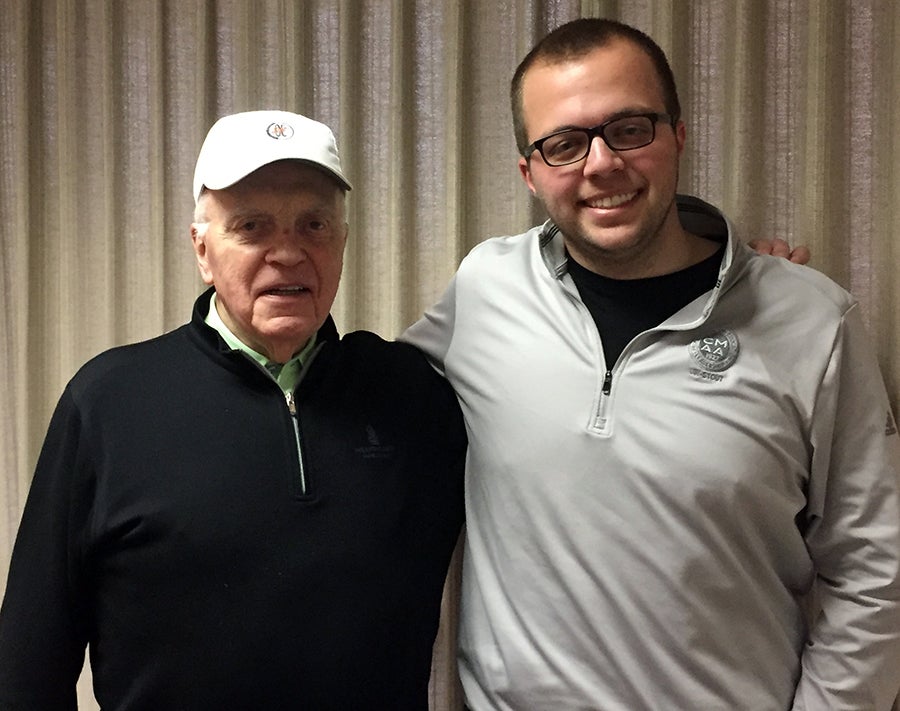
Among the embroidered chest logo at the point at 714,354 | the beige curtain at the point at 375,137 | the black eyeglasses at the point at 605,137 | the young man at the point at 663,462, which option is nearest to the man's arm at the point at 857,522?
the young man at the point at 663,462

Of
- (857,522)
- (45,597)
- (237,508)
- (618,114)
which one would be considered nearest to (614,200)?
(618,114)

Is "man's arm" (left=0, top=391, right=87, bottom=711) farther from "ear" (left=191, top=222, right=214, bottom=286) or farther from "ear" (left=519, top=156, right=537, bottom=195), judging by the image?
Answer: "ear" (left=519, top=156, right=537, bottom=195)

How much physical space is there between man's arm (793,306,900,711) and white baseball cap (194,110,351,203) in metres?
0.85

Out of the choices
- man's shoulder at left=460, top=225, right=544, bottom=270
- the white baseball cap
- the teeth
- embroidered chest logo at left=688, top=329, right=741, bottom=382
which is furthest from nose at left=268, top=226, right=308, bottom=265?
embroidered chest logo at left=688, top=329, right=741, bottom=382

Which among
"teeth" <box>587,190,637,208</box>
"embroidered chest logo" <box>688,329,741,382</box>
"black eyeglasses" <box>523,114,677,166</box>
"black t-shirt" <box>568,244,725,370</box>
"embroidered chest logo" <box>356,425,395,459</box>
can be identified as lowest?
"embroidered chest logo" <box>356,425,395,459</box>

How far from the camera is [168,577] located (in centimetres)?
113

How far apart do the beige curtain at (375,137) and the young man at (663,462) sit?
0.94 ft

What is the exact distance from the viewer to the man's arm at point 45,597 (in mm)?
1155

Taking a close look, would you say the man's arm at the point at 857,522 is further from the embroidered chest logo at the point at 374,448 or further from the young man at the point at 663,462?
the embroidered chest logo at the point at 374,448

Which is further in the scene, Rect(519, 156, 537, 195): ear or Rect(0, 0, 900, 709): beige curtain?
Rect(0, 0, 900, 709): beige curtain

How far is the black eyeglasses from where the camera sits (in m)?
1.21

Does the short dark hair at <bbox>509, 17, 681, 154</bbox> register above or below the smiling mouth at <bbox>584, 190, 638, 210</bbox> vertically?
above

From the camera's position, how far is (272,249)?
1185 millimetres

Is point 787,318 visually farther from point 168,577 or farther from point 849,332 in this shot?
point 168,577
